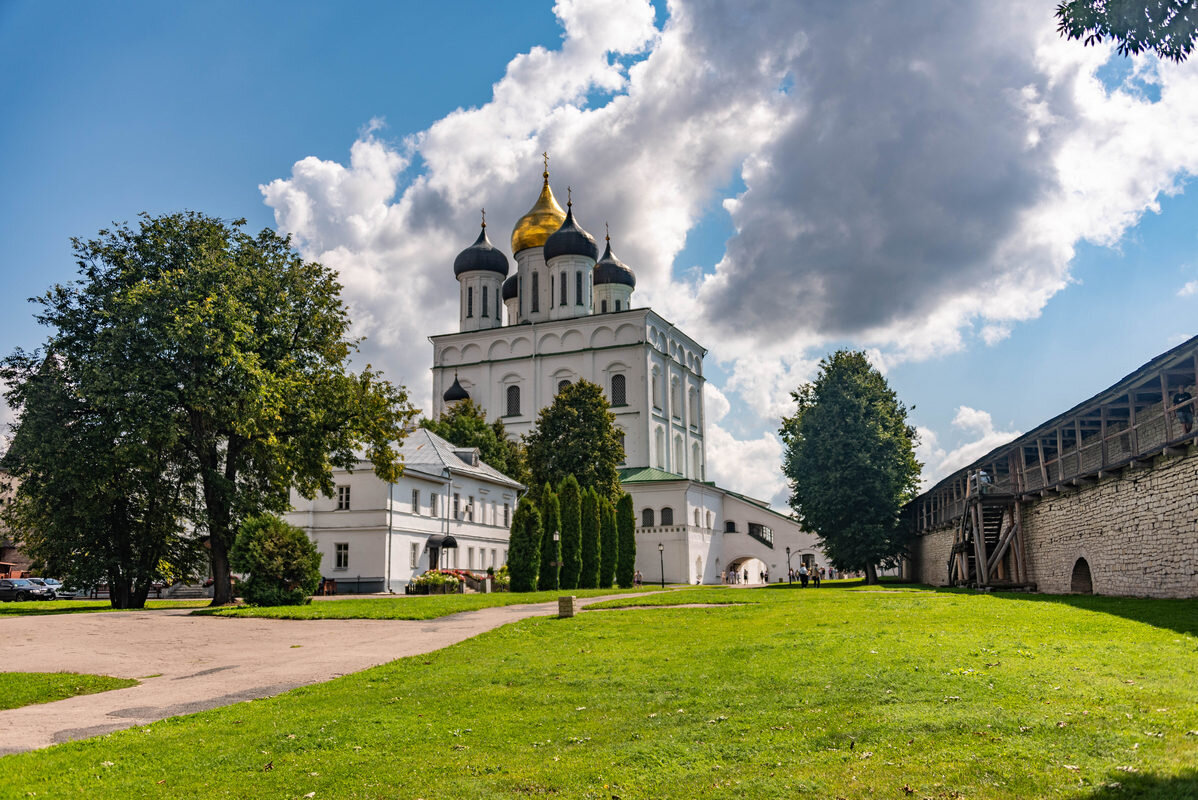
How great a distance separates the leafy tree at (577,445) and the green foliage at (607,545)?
5275mm

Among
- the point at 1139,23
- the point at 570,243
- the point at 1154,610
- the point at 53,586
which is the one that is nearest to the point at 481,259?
the point at 570,243

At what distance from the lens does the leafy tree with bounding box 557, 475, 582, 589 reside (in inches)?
1800

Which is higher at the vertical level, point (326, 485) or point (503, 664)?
point (326, 485)

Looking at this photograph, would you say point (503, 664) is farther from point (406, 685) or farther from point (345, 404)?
point (345, 404)

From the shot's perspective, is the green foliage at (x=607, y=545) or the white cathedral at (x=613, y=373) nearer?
the green foliage at (x=607, y=545)

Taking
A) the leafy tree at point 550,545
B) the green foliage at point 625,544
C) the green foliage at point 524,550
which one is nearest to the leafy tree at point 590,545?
the leafy tree at point 550,545

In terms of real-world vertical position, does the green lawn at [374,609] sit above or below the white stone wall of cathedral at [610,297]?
below

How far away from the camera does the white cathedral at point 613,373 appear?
67.2m

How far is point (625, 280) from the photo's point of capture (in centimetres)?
8362

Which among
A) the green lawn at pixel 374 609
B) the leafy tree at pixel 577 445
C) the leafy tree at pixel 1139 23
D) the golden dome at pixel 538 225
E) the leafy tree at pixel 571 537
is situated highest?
the golden dome at pixel 538 225

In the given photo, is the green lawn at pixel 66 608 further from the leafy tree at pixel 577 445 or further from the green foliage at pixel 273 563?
the leafy tree at pixel 577 445

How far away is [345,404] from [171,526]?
7.02m

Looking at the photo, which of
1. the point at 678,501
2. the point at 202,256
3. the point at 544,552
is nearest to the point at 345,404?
the point at 202,256

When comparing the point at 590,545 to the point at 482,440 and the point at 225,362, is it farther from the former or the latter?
the point at 225,362
